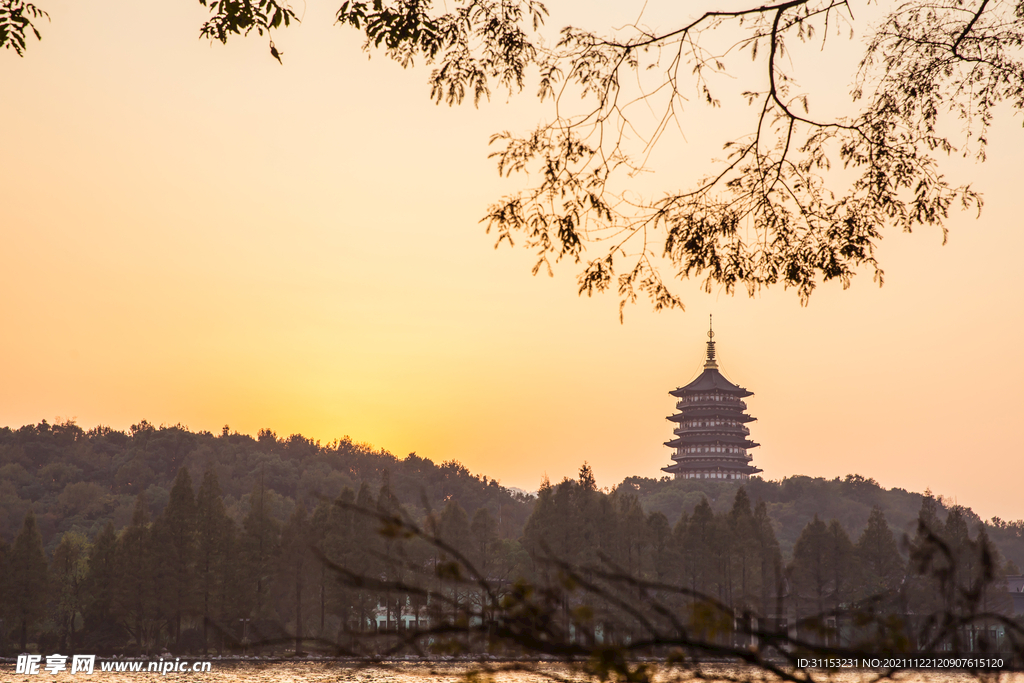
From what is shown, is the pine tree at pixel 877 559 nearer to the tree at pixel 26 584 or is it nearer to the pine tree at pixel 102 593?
the pine tree at pixel 102 593

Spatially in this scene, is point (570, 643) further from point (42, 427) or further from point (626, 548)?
point (42, 427)

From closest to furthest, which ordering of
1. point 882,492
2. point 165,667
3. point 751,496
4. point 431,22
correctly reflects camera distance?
point 431,22, point 165,667, point 751,496, point 882,492

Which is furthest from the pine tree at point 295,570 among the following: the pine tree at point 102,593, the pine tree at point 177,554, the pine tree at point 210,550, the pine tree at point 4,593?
the pine tree at point 4,593

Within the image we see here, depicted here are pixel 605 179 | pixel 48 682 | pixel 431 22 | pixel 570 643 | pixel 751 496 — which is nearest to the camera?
pixel 570 643

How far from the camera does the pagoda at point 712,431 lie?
238 ft

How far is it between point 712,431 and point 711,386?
3658mm

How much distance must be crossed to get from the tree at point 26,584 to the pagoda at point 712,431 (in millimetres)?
51913

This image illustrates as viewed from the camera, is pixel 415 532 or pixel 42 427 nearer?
pixel 415 532

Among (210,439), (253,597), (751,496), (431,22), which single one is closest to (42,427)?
(210,439)

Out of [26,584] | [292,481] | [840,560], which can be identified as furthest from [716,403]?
[26,584]

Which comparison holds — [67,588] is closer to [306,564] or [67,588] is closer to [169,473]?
[306,564]

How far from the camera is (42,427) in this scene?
72625 millimetres

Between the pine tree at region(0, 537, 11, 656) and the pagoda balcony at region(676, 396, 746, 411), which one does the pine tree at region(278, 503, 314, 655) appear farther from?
the pagoda balcony at region(676, 396, 746, 411)

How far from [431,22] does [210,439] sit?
71.7 m
